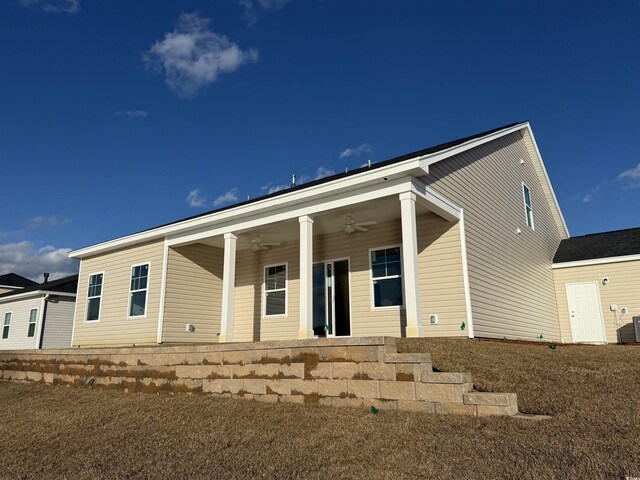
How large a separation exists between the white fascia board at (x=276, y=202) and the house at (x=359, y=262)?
3cm

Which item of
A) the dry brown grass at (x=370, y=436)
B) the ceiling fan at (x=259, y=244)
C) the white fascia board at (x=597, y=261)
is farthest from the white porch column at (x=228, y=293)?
the white fascia board at (x=597, y=261)

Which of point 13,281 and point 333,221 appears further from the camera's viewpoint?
point 13,281

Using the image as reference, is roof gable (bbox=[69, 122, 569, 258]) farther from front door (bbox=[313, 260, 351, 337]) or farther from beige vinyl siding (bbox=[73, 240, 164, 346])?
Result: front door (bbox=[313, 260, 351, 337])

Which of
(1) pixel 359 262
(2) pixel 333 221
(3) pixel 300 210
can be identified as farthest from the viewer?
(1) pixel 359 262

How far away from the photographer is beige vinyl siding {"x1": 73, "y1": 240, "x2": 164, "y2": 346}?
11.9 metres

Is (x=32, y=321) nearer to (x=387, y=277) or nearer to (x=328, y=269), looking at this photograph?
(x=328, y=269)

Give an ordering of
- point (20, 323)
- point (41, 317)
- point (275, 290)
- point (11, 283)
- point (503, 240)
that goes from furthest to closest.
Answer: point (11, 283) → point (20, 323) → point (41, 317) → point (275, 290) → point (503, 240)

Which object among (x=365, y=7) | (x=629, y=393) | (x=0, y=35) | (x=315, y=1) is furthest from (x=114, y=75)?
(x=629, y=393)

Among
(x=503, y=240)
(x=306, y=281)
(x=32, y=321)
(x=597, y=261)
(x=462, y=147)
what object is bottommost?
(x=32, y=321)

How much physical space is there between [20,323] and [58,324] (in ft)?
7.45

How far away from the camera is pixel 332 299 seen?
1090 cm

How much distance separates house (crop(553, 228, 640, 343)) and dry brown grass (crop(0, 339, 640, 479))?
738 cm

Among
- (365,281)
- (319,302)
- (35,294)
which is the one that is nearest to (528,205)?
(365,281)

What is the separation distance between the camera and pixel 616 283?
12.8m
